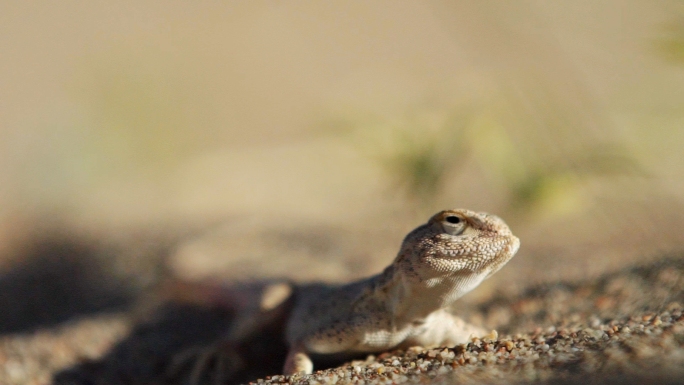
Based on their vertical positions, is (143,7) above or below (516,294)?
above

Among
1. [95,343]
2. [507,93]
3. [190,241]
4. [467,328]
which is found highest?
[507,93]

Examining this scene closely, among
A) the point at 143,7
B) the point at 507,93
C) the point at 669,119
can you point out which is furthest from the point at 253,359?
the point at 143,7

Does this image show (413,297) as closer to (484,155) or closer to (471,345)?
(471,345)

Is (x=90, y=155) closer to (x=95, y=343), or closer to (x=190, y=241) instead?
(x=190, y=241)

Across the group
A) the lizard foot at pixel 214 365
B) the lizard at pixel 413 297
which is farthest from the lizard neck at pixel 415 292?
the lizard foot at pixel 214 365

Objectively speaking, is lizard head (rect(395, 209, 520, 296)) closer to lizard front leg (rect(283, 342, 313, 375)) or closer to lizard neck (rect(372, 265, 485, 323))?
lizard neck (rect(372, 265, 485, 323))

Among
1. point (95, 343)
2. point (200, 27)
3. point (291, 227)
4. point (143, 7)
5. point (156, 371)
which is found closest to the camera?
point (156, 371)

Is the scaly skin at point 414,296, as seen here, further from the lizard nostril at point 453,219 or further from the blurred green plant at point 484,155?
the blurred green plant at point 484,155

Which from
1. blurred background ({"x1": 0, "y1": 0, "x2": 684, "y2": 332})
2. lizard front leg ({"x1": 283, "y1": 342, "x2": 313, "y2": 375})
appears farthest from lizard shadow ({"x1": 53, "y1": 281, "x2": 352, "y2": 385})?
blurred background ({"x1": 0, "y1": 0, "x2": 684, "y2": 332})
